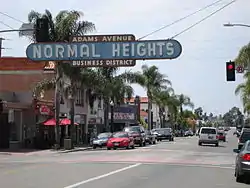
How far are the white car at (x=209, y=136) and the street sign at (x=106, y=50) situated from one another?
29.4 meters

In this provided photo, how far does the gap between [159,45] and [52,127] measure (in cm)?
3040

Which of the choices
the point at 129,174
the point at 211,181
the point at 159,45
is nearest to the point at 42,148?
the point at 159,45

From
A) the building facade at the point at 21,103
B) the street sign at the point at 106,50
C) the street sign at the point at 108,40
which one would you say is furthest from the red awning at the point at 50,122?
the street sign at the point at 108,40

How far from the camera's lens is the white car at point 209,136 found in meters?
53.9

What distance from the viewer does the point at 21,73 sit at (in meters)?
55.2

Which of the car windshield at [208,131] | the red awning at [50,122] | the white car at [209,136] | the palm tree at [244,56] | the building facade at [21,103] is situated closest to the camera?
the building facade at [21,103]

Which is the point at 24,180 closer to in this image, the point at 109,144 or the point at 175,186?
the point at 175,186

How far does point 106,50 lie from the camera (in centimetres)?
2639

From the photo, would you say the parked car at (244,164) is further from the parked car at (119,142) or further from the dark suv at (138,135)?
the dark suv at (138,135)

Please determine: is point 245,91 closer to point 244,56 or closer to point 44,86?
point 244,56

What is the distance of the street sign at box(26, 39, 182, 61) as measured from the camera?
25.7 m

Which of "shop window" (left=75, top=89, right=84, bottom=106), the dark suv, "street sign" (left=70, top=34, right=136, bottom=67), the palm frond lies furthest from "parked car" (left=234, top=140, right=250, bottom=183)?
"shop window" (left=75, top=89, right=84, bottom=106)

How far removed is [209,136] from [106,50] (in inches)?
1194

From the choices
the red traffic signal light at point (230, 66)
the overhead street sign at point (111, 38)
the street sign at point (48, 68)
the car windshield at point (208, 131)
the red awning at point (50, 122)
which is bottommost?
the car windshield at point (208, 131)
